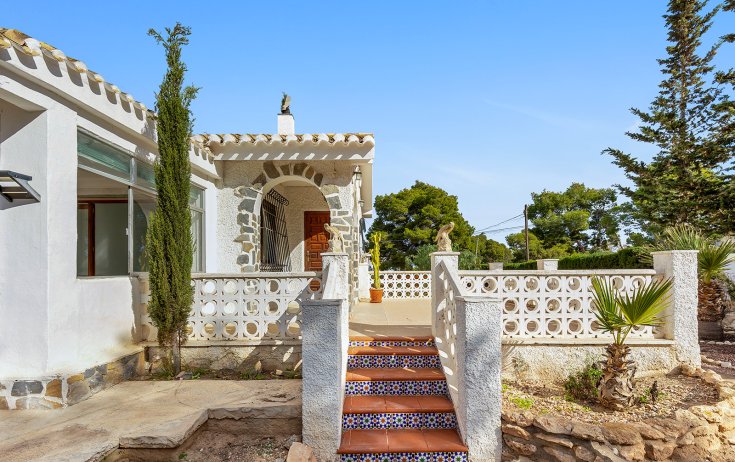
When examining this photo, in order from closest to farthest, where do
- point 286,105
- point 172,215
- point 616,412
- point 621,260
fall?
point 616,412
point 172,215
point 286,105
point 621,260

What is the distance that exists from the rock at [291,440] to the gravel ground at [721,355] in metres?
5.45

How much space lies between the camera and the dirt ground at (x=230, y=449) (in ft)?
11.6

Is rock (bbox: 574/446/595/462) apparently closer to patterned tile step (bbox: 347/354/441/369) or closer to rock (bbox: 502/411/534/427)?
rock (bbox: 502/411/534/427)

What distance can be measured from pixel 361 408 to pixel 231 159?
507 cm

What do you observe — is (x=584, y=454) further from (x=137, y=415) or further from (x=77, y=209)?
(x=77, y=209)

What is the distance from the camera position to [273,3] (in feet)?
21.0

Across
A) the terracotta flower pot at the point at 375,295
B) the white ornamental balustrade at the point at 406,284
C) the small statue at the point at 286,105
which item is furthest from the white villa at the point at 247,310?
the white ornamental balustrade at the point at 406,284

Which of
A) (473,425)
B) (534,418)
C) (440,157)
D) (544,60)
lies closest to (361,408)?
(473,425)

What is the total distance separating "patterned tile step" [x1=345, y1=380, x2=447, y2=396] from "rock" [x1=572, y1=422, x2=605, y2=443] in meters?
1.29

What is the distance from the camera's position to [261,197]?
7.64 meters

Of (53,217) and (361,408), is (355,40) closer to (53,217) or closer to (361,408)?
(53,217)

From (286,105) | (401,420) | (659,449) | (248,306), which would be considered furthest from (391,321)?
(286,105)

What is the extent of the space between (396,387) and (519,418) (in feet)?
4.18

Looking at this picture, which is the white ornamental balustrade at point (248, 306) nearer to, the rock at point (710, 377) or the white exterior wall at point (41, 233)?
the white exterior wall at point (41, 233)
